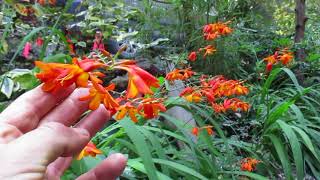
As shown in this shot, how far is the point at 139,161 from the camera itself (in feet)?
5.33

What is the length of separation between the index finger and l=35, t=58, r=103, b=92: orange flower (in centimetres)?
2

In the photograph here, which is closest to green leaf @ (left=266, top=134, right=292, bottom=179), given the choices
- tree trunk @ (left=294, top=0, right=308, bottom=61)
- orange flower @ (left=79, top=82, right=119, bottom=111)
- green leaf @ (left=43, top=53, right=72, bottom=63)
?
green leaf @ (left=43, top=53, right=72, bottom=63)

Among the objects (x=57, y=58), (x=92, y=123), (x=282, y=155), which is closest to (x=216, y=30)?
(x=282, y=155)

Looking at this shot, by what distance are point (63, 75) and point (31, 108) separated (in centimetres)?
→ 10

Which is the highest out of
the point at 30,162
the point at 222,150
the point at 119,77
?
the point at 30,162

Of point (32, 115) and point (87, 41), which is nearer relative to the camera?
point (32, 115)

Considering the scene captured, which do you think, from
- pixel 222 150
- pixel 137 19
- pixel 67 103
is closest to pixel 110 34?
pixel 137 19

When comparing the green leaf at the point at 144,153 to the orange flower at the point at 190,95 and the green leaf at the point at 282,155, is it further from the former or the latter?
the green leaf at the point at 282,155

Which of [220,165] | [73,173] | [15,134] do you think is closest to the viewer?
[15,134]

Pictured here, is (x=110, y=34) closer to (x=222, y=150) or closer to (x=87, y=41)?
(x=87, y=41)

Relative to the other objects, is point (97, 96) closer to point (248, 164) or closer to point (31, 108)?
point (31, 108)

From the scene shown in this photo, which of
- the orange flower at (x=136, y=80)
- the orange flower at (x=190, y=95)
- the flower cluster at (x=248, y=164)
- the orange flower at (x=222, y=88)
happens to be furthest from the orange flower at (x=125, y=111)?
the flower cluster at (x=248, y=164)

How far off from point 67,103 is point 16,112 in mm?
97

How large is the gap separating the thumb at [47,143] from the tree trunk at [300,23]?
431 cm
